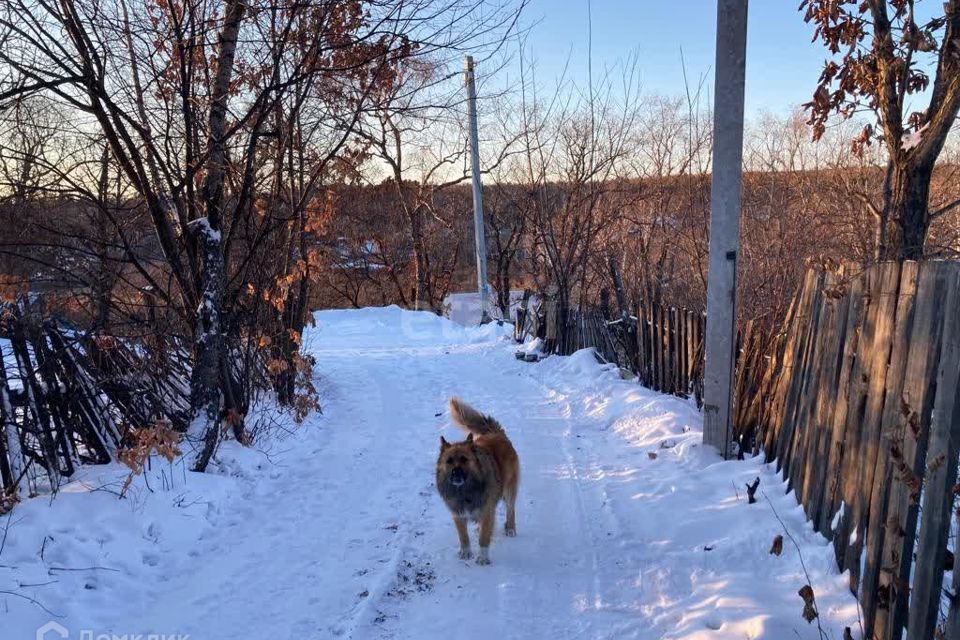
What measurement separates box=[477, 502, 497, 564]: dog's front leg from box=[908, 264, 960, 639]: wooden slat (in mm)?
2594

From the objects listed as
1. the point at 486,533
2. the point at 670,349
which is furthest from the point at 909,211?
the point at 486,533

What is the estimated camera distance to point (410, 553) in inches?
182

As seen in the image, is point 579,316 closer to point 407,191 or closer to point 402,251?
point 407,191

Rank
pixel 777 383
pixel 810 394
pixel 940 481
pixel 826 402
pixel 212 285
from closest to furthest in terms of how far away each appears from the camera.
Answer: pixel 940 481 < pixel 826 402 < pixel 810 394 < pixel 777 383 < pixel 212 285

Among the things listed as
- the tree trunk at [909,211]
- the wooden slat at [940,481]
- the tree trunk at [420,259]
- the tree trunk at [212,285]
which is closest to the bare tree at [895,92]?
the tree trunk at [909,211]

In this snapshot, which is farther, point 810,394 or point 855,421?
point 810,394

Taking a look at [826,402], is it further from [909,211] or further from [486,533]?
[486,533]

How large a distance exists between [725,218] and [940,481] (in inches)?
143

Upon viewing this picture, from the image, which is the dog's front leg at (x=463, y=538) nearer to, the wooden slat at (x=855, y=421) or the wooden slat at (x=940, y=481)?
the wooden slat at (x=855, y=421)

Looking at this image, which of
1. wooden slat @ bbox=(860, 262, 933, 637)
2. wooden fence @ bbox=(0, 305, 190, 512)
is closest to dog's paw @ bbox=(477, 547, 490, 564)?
wooden slat @ bbox=(860, 262, 933, 637)

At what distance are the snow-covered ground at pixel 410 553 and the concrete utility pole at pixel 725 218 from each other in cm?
53

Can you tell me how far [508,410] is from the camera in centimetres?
926

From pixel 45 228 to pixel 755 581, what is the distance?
6558mm

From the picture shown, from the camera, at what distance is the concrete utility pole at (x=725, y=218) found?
5.62 metres
